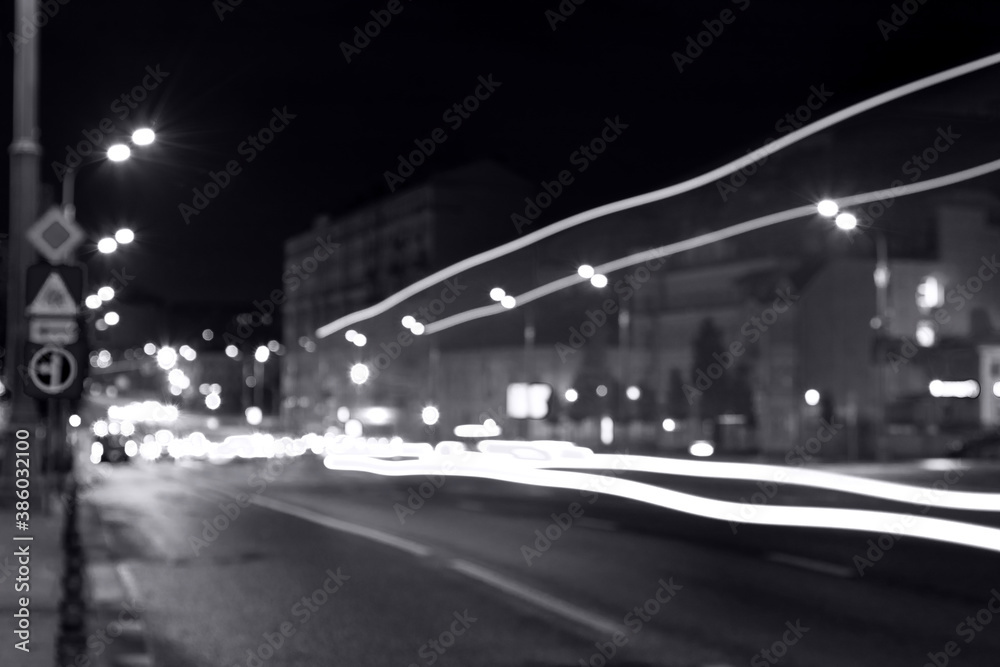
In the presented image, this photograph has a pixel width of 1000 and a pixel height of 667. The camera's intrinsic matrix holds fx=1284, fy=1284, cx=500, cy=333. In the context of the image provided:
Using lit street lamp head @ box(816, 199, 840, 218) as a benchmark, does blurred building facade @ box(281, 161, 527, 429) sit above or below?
above

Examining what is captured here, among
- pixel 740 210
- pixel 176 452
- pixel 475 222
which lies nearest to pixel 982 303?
pixel 740 210

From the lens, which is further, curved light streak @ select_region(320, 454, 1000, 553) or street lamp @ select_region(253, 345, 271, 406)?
street lamp @ select_region(253, 345, 271, 406)

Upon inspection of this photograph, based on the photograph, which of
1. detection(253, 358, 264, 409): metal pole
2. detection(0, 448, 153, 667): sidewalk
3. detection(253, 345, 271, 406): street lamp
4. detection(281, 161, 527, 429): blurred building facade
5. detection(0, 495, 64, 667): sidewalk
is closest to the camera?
detection(0, 448, 153, 667): sidewalk

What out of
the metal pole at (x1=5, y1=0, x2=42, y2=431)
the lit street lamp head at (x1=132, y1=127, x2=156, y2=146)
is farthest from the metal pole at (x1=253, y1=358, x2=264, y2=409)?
the lit street lamp head at (x1=132, y1=127, x2=156, y2=146)

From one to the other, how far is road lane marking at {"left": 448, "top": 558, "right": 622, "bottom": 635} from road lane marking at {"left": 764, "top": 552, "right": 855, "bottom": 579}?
3.61m

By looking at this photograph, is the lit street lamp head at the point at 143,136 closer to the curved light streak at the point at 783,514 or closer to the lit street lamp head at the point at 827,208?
the curved light streak at the point at 783,514

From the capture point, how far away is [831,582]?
13.5 metres

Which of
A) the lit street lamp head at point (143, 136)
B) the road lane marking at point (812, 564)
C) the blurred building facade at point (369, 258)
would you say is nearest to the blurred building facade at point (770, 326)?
the blurred building facade at point (369, 258)

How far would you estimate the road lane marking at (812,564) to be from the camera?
1429 cm

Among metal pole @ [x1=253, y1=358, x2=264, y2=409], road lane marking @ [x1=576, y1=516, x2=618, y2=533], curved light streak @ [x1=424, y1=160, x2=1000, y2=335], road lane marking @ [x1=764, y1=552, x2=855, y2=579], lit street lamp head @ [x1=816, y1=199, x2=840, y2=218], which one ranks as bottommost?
road lane marking @ [x1=764, y1=552, x2=855, y2=579]

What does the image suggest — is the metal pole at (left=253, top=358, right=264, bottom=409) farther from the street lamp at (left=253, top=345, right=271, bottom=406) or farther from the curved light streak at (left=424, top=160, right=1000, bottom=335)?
the curved light streak at (left=424, top=160, right=1000, bottom=335)

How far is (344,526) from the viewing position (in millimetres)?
20812

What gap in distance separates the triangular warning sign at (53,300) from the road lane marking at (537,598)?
194 inches

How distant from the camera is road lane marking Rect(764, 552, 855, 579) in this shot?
14288mm
